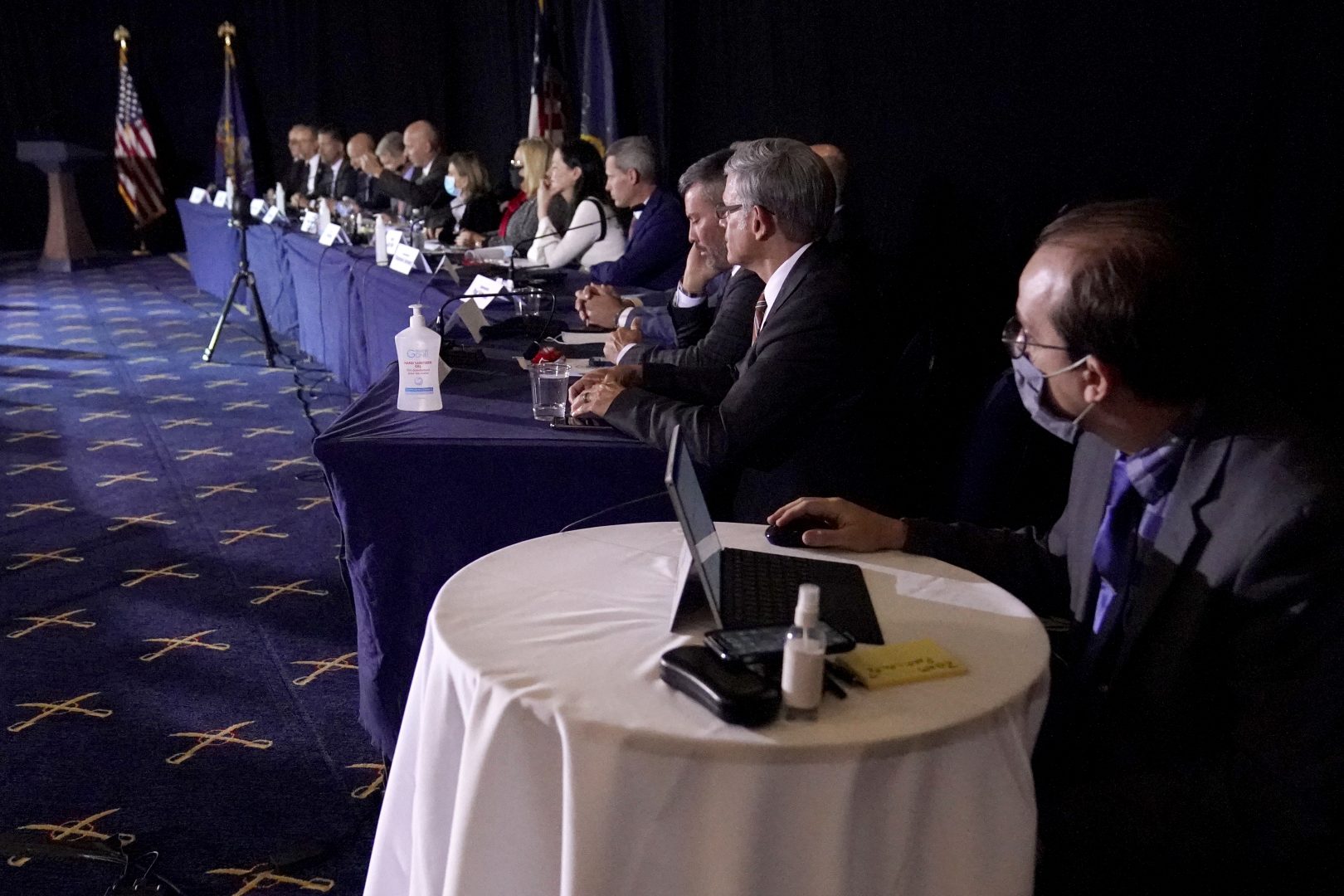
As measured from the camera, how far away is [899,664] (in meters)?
1.13

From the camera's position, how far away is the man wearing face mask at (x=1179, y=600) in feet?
3.27

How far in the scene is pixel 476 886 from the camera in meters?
1.09

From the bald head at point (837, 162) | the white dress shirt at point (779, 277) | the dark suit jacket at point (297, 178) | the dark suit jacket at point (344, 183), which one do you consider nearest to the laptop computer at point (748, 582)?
the white dress shirt at point (779, 277)

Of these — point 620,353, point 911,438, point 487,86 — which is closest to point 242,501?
point 620,353

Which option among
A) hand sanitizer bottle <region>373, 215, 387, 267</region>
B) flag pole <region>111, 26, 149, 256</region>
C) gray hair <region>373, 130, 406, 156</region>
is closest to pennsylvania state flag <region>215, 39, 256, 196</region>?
flag pole <region>111, 26, 149, 256</region>

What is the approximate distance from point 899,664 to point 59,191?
36.0 feet

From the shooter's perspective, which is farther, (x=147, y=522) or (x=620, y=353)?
(x=147, y=522)

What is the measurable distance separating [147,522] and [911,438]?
2409 mm

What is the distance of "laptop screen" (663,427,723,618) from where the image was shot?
118cm

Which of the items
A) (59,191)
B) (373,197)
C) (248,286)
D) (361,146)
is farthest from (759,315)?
(59,191)

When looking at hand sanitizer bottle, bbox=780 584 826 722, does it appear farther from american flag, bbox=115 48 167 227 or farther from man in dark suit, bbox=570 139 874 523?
american flag, bbox=115 48 167 227

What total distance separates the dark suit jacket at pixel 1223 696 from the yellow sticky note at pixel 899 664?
18 cm

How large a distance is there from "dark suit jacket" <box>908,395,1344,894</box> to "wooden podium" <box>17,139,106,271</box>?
35.1 feet

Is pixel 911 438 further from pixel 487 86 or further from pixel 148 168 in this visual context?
pixel 148 168
